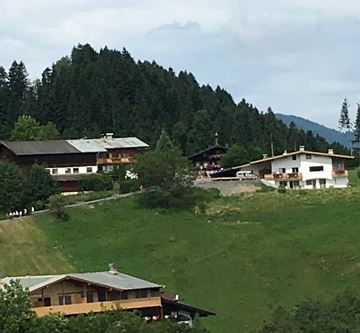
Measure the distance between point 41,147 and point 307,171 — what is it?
2014cm

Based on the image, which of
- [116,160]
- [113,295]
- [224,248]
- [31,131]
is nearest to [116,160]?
[116,160]

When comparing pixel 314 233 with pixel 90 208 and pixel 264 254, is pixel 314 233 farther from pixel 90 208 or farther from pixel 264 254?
pixel 90 208

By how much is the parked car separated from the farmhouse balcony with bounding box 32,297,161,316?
114 feet

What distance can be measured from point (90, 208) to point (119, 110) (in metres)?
44.6

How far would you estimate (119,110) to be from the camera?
363ft

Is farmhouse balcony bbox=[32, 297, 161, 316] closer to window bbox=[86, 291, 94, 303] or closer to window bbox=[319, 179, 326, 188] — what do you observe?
window bbox=[86, 291, 94, 303]

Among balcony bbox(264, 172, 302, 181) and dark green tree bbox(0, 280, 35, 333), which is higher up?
balcony bbox(264, 172, 302, 181)

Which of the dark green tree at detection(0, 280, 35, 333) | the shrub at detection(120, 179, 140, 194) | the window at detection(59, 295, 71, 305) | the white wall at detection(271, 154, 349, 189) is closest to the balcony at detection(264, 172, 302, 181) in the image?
the white wall at detection(271, 154, 349, 189)

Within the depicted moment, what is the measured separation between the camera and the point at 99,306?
4269cm

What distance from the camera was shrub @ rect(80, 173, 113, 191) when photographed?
75125 mm

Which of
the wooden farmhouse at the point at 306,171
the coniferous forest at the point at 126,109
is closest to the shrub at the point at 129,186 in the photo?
the wooden farmhouse at the point at 306,171

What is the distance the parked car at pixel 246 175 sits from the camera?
77525mm

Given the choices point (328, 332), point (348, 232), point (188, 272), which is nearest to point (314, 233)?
point (348, 232)

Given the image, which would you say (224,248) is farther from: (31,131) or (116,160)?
(31,131)
